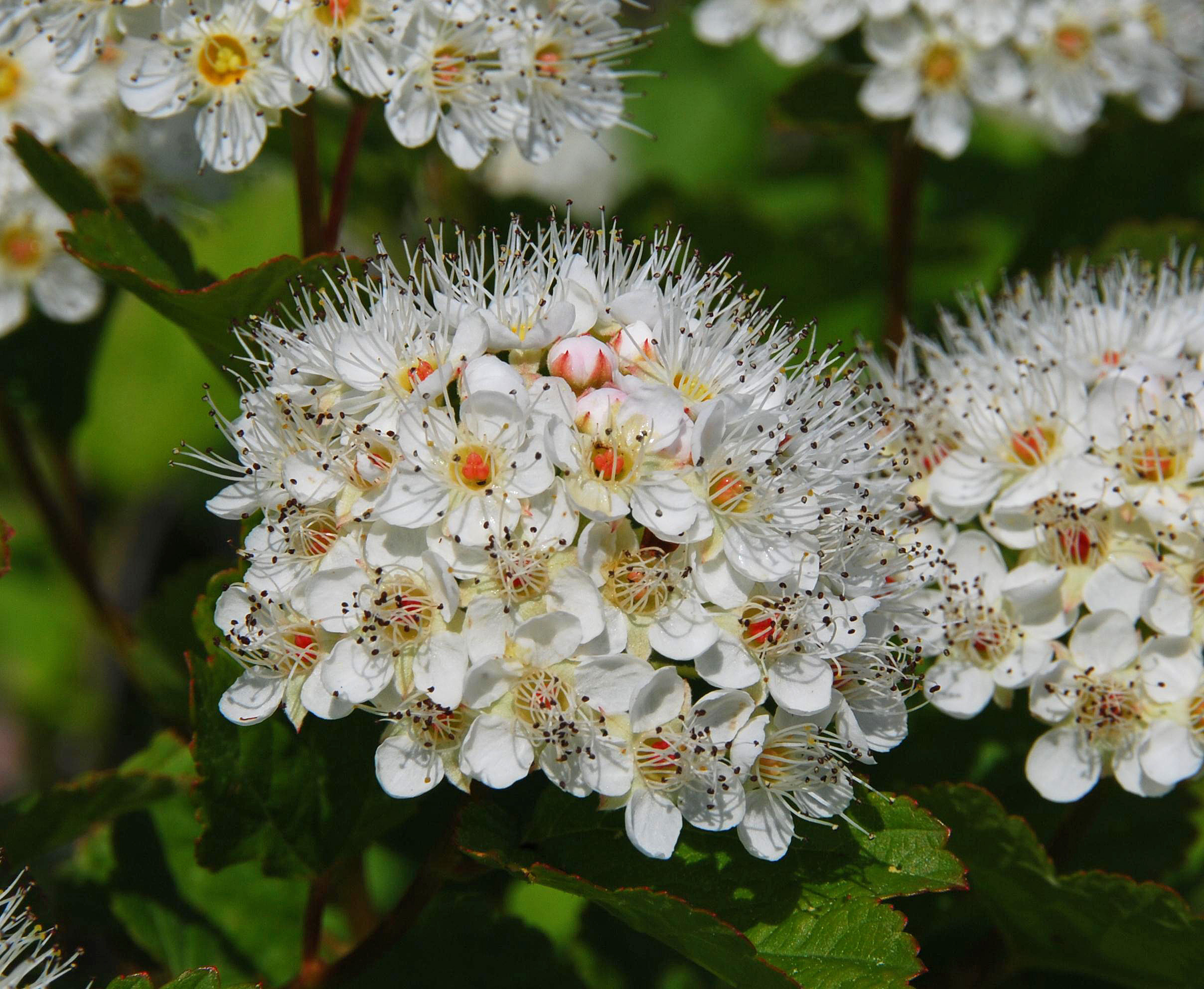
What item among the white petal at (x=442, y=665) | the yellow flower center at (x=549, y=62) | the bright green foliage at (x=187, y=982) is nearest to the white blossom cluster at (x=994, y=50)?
the yellow flower center at (x=549, y=62)

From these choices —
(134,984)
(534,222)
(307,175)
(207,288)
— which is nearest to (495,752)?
(134,984)

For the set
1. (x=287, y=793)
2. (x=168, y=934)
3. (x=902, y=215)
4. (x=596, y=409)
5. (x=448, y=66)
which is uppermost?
(x=448, y=66)

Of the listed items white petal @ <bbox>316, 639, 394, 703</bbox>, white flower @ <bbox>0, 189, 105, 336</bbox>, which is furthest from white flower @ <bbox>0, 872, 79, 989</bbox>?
white flower @ <bbox>0, 189, 105, 336</bbox>

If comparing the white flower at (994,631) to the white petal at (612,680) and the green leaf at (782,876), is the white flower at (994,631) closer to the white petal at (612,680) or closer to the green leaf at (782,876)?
the green leaf at (782,876)

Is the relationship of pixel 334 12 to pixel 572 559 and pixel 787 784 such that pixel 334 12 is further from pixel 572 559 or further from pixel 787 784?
pixel 787 784

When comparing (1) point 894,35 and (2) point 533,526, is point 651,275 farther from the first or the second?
(1) point 894,35

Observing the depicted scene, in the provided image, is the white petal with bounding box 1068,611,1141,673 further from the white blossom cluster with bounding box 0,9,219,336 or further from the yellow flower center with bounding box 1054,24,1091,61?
the white blossom cluster with bounding box 0,9,219,336

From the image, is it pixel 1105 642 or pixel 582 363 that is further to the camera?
pixel 1105 642
